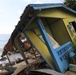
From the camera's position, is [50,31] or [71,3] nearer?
[50,31]

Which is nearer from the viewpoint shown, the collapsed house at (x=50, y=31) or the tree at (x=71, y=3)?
the collapsed house at (x=50, y=31)

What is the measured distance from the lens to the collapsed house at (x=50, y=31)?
34.1 ft

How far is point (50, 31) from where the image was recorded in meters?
14.4

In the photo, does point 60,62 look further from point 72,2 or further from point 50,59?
point 72,2

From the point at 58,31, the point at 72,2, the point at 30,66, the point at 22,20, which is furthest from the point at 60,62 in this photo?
the point at 72,2

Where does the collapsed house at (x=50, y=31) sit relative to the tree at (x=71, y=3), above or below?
below

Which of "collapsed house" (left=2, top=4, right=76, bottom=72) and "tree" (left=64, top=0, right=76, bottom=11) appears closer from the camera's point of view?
"collapsed house" (left=2, top=4, right=76, bottom=72)

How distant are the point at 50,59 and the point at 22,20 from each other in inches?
103

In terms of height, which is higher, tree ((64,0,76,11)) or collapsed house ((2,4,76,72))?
tree ((64,0,76,11))

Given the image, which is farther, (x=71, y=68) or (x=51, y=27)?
(x=51, y=27)

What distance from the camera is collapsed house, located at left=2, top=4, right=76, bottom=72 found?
409 inches

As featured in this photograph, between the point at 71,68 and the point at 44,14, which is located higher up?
the point at 44,14

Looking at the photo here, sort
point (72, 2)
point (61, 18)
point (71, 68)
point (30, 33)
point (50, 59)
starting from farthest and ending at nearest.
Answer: point (72, 2) < point (61, 18) < point (30, 33) < point (50, 59) < point (71, 68)

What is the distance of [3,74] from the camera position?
12672 mm
